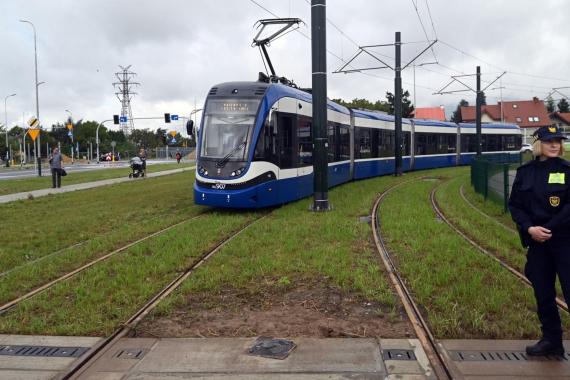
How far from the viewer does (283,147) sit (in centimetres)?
1387

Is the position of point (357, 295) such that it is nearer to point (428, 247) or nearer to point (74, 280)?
point (428, 247)

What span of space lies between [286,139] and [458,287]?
27.7 feet

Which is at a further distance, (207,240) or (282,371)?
(207,240)

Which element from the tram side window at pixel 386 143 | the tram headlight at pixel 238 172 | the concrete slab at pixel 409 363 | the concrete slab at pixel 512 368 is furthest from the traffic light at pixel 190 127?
the tram side window at pixel 386 143

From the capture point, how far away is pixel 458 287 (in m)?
6.21

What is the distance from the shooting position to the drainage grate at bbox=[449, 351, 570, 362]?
4.35m

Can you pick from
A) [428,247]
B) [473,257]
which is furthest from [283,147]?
[473,257]

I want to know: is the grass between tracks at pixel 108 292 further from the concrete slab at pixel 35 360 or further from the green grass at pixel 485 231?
the green grass at pixel 485 231

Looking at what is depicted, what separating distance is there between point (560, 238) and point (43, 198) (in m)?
17.6

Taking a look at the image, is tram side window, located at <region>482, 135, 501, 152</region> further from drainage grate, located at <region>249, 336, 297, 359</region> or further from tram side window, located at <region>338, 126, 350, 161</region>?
drainage grate, located at <region>249, 336, 297, 359</region>

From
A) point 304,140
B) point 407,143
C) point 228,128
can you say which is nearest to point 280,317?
point 228,128

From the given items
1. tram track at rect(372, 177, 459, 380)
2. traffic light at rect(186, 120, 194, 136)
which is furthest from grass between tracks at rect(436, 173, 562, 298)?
traffic light at rect(186, 120, 194, 136)

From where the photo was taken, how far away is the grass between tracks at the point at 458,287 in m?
5.04

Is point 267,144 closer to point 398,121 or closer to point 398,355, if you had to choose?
point 398,355
